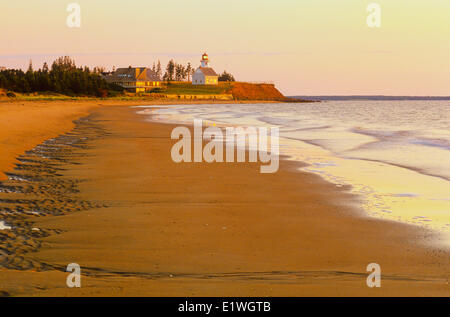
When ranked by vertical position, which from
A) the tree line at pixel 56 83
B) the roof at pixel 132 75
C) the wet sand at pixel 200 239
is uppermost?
the roof at pixel 132 75

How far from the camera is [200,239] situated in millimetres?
7270

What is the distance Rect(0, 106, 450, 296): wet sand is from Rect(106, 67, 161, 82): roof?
151401 mm

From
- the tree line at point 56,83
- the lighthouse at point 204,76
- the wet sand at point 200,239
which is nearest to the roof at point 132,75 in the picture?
the lighthouse at point 204,76

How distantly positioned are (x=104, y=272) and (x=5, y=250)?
152cm

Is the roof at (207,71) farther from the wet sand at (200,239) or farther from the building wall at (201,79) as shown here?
the wet sand at (200,239)

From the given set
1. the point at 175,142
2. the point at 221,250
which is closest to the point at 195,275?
the point at 221,250

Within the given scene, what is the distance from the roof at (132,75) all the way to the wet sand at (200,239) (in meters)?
151

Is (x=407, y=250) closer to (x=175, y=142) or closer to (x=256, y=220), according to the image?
(x=256, y=220)

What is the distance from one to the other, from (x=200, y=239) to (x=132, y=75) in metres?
158

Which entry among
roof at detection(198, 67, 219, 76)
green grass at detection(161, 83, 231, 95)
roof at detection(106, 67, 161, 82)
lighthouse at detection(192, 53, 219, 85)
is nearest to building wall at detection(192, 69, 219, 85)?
lighthouse at detection(192, 53, 219, 85)

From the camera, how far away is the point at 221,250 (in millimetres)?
6715

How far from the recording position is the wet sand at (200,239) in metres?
5.41

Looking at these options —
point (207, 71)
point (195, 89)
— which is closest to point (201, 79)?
point (207, 71)

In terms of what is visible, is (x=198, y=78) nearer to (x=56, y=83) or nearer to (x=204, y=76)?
(x=204, y=76)
